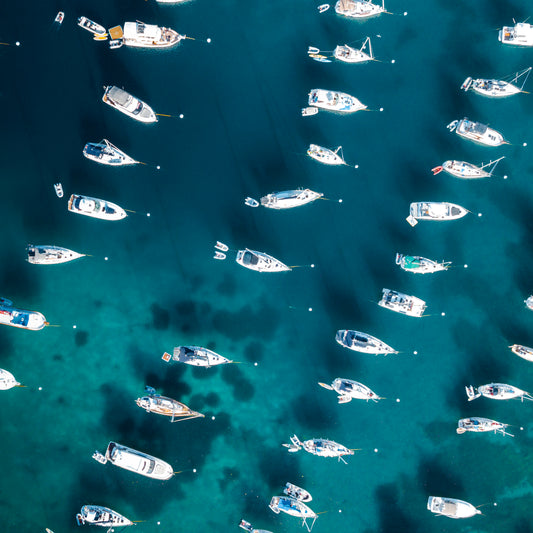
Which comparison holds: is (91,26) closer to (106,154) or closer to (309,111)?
(106,154)

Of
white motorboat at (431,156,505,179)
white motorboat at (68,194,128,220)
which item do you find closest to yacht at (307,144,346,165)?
white motorboat at (431,156,505,179)

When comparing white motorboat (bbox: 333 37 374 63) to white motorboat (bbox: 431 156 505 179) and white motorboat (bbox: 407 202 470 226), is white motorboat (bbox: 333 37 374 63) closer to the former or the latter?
white motorboat (bbox: 431 156 505 179)

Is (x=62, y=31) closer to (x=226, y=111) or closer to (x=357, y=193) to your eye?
(x=226, y=111)

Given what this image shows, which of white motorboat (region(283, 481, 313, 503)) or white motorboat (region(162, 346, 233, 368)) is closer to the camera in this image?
white motorboat (region(162, 346, 233, 368))

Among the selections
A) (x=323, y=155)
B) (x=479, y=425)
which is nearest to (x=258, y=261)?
(x=323, y=155)

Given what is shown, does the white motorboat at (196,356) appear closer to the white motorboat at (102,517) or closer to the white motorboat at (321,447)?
the white motorboat at (321,447)

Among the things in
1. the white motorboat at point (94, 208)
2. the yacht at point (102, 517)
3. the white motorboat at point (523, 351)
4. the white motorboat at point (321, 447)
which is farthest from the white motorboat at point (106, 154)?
the white motorboat at point (523, 351)
